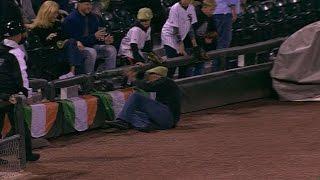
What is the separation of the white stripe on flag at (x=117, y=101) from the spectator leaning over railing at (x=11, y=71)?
102 inches

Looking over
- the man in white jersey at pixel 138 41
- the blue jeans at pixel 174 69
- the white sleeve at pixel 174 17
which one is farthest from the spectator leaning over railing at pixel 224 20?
the man in white jersey at pixel 138 41

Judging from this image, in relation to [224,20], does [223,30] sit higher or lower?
lower

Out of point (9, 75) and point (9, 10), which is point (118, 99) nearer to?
point (9, 10)

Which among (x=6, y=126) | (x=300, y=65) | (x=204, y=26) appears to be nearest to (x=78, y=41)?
(x=6, y=126)

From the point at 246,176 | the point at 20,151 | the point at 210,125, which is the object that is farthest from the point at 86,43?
the point at 246,176

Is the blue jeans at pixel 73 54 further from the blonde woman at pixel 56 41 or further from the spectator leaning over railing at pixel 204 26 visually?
the spectator leaning over railing at pixel 204 26

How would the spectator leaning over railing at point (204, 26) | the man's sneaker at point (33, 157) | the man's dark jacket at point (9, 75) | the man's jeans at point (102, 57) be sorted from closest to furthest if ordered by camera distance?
the man's dark jacket at point (9, 75) → the man's sneaker at point (33, 157) → the man's jeans at point (102, 57) → the spectator leaning over railing at point (204, 26)

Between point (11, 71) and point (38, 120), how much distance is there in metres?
1.63

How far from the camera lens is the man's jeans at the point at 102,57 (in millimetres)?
11477

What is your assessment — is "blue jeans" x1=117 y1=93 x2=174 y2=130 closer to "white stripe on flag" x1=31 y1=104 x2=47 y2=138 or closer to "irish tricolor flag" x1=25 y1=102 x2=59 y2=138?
"irish tricolor flag" x1=25 y1=102 x2=59 y2=138

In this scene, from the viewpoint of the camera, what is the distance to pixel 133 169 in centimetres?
838

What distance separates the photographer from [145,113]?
35.7ft

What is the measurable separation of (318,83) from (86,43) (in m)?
4.48

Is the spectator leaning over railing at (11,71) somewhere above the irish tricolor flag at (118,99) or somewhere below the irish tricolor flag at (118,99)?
above
